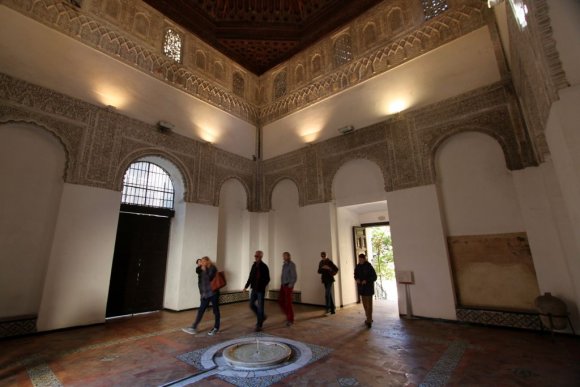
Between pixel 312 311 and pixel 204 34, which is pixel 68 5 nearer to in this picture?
pixel 204 34

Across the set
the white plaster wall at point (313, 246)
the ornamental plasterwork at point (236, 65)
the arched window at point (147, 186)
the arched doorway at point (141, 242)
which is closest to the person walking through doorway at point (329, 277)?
the white plaster wall at point (313, 246)

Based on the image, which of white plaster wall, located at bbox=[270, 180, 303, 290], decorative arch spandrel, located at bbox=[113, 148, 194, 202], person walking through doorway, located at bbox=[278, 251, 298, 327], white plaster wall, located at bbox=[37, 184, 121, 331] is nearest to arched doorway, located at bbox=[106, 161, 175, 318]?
decorative arch spandrel, located at bbox=[113, 148, 194, 202]

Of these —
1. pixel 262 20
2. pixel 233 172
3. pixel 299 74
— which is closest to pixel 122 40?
pixel 262 20

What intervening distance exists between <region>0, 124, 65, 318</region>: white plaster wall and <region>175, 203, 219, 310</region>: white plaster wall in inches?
113

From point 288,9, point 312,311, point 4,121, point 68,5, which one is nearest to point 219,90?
point 288,9

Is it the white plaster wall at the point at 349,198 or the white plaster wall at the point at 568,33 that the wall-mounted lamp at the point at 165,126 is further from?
the white plaster wall at the point at 568,33

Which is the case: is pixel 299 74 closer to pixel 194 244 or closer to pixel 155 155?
pixel 155 155

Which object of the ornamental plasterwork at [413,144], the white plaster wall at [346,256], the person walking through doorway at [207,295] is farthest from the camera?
the white plaster wall at [346,256]

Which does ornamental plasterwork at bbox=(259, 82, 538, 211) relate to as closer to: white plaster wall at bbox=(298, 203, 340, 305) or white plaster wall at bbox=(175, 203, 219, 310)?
white plaster wall at bbox=(298, 203, 340, 305)

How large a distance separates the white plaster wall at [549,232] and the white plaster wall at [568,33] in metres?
2.86

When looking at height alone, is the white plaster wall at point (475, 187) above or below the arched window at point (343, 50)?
below

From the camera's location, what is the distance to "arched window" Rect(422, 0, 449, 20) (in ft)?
23.5

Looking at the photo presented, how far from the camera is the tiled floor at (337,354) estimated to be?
326 centimetres

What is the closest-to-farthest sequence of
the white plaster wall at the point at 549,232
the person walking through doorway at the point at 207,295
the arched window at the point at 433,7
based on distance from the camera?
1. the white plaster wall at the point at 549,232
2. the person walking through doorway at the point at 207,295
3. the arched window at the point at 433,7
